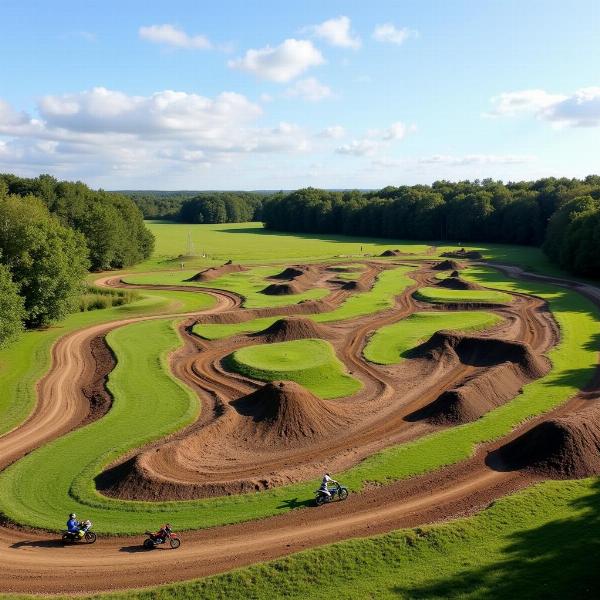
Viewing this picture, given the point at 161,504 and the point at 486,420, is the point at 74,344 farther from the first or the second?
the point at 486,420

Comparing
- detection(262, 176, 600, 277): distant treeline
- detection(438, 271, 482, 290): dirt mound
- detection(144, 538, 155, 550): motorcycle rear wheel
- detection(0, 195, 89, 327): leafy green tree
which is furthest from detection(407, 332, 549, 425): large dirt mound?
detection(262, 176, 600, 277): distant treeline

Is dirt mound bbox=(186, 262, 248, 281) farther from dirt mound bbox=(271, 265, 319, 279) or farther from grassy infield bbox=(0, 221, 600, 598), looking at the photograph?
grassy infield bbox=(0, 221, 600, 598)

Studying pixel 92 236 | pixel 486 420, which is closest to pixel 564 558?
pixel 486 420

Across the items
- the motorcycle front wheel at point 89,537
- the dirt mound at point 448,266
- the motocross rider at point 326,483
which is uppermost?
the dirt mound at point 448,266

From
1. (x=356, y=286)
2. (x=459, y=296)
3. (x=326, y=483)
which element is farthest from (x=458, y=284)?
(x=326, y=483)

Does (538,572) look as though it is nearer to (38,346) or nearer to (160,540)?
(160,540)

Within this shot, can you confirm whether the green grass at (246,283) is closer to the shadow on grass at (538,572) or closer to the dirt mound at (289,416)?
the dirt mound at (289,416)

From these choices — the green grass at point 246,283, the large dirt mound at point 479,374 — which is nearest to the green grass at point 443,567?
the large dirt mound at point 479,374
